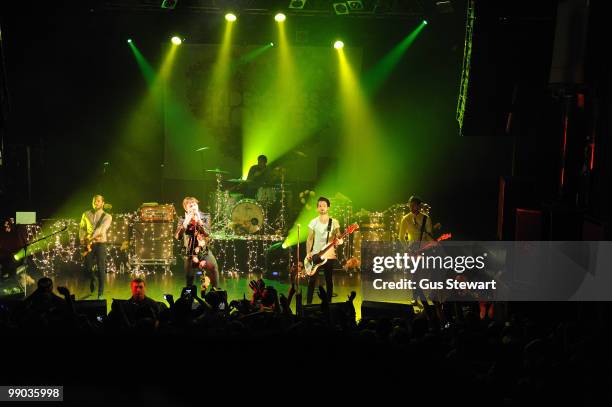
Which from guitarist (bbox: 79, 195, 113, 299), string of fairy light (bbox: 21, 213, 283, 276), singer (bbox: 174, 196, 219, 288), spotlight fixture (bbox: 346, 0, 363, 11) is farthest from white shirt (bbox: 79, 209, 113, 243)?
spotlight fixture (bbox: 346, 0, 363, 11)

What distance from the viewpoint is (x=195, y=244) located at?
10.4 metres

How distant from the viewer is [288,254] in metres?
13.3

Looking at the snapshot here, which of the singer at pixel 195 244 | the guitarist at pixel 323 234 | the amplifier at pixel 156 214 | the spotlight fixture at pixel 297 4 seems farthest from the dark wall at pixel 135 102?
the guitarist at pixel 323 234

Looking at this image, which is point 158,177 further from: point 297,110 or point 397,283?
point 397,283

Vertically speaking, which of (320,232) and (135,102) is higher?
(135,102)

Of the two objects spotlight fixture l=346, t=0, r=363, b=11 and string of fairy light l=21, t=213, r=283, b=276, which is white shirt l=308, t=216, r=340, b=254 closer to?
string of fairy light l=21, t=213, r=283, b=276

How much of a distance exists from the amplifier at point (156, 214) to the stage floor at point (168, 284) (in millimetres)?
928

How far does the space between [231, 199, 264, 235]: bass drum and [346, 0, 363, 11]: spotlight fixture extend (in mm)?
3912

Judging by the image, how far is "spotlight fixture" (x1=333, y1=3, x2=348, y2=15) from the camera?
1350 cm

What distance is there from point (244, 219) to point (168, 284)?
206 centimetres

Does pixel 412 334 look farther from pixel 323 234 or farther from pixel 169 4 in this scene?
pixel 169 4

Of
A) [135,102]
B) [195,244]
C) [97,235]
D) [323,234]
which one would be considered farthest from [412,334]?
[135,102]

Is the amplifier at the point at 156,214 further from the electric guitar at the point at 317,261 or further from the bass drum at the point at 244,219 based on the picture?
the electric guitar at the point at 317,261

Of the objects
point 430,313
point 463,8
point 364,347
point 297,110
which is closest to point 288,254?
point 297,110
